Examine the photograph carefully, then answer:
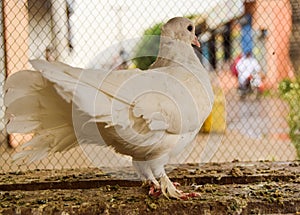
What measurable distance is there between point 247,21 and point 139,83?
2.92m

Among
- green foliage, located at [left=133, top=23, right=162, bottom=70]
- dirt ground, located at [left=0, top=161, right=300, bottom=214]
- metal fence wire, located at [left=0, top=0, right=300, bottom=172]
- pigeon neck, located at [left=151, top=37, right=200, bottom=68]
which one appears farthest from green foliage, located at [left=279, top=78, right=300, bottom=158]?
Result: pigeon neck, located at [left=151, top=37, right=200, bottom=68]

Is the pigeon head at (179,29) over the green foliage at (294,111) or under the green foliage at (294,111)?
over

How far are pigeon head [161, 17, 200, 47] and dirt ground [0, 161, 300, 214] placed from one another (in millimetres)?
397

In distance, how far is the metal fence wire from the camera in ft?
7.73

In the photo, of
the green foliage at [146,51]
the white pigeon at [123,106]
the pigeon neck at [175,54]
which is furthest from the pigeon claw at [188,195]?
the green foliage at [146,51]

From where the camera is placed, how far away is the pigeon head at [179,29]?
125 centimetres

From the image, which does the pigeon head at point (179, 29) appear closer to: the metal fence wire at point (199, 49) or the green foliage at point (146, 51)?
the metal fence wire at point (199, 49)

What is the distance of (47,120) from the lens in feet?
3.41

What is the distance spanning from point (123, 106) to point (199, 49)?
114cm

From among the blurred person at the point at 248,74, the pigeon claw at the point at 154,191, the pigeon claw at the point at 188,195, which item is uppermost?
the pigeon claw at the point at 154,191

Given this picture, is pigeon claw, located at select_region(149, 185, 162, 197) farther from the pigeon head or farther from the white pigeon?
the pigeon head

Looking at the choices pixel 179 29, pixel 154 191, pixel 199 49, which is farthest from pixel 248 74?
pixel 154 191

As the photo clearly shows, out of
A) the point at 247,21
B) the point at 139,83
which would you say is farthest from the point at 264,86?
the point at 139,83

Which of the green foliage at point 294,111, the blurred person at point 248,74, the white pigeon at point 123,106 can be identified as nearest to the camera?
the white pigeon at point 123,106
